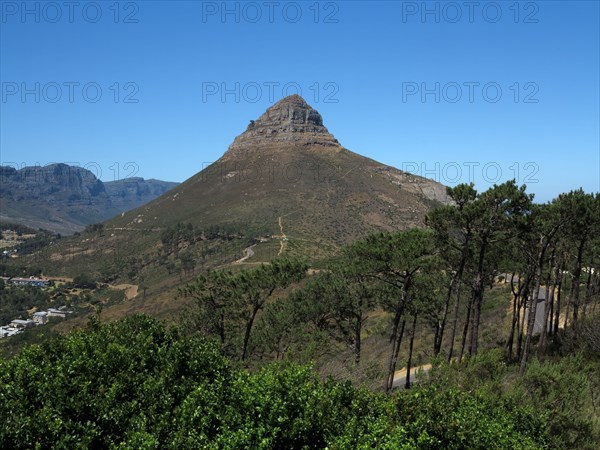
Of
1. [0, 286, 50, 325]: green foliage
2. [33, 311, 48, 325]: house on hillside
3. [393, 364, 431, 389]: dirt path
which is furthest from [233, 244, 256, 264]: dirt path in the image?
[393, 364, 431, 389]: dirt path

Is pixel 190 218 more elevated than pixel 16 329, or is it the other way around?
pixel 190 218

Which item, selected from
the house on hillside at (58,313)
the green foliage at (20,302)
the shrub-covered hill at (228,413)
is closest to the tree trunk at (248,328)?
the shrub-covered hill at (228,413)

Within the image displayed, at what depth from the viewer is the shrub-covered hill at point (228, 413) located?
32.3 ft

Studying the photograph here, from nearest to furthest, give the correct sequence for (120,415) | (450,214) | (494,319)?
1. (120,415)
2. (450,214)
3. (494,319)

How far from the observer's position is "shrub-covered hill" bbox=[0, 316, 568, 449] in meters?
9.84

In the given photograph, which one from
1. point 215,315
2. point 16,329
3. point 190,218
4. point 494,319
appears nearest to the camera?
point 215,315

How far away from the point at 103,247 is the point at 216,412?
573 feet

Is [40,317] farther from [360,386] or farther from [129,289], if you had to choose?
[360,386]

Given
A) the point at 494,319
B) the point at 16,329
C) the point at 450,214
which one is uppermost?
the point at 450,214

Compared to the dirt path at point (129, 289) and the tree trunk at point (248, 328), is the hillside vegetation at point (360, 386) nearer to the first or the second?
the tree trunk at point (248, 328)

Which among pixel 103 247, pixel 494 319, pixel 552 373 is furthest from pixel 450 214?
pixel 103 247

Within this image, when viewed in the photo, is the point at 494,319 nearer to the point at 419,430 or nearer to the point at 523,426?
the point at 523,426

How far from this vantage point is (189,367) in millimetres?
14367

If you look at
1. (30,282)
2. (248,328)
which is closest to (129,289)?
(30,282)
